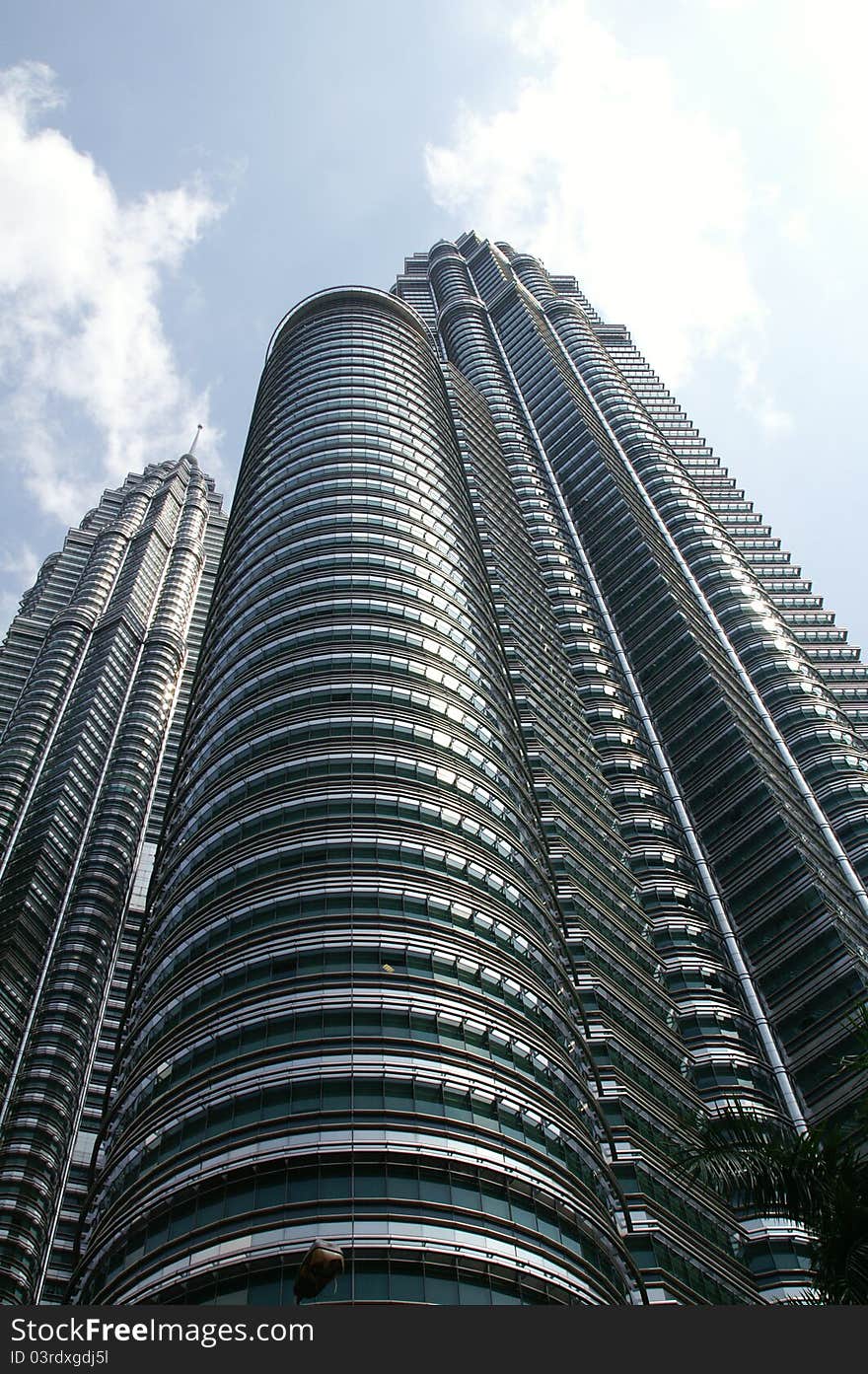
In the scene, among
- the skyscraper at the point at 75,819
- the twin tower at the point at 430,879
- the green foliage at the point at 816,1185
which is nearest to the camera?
the green foliage at the point at 816,1185

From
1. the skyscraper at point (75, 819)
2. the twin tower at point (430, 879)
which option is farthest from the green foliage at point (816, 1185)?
the skyscraper at point (75, 819)

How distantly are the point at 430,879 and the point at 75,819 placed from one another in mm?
65757

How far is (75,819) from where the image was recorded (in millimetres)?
97000

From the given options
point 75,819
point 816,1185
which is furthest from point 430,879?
point 75,819

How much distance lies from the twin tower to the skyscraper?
416 mm

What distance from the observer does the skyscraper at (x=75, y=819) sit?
6750 cm

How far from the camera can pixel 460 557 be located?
64500 millimetres

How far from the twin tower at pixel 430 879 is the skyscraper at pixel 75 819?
416 millimetres

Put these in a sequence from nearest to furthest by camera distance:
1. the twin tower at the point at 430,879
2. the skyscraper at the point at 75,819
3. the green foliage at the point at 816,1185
Answer: the green foliage at the point at 816,1185 < the twin tower at the point at 430,879 < the skyscraper at the point at 75,819

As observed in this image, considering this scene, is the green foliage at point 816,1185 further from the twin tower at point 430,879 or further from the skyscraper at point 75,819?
the skyscraper at point 75,819

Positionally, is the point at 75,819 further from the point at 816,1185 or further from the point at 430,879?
the point at 816,1185

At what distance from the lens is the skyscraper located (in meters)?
67.5

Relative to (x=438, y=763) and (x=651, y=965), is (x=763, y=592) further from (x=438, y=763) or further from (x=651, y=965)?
(x=438, y=763)

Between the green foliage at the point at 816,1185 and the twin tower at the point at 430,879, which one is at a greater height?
the twin tower at the point at 430,879
